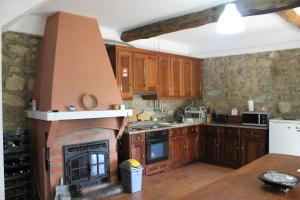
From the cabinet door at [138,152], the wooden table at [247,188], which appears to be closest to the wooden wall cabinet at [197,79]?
the cabinet door at [138,152]

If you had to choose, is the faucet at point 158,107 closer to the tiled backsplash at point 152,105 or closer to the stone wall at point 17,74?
the tiled backsplash at point 152,105

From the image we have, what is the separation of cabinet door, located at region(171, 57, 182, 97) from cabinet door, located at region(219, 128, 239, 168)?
4.29 ft

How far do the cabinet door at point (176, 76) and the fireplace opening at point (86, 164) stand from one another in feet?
7.16

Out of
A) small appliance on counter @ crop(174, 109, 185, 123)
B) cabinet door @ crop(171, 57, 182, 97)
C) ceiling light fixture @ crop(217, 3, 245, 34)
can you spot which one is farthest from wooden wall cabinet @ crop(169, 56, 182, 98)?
ceiling light fixture @ crop(217, 3, 245, 34)

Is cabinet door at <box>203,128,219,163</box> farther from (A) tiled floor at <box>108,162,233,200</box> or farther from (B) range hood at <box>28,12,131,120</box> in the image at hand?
(B) range hood at <box>28,12,131,120</box>

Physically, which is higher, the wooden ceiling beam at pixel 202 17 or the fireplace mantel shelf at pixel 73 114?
the wooden ceiling beam at pixel 202 17

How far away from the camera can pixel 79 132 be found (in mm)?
3766

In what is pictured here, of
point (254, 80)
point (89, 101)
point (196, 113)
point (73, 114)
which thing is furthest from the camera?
point (196, 113)

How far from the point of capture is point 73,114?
3.46 m

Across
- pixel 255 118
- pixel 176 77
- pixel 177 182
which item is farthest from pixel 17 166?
pixel 255 118

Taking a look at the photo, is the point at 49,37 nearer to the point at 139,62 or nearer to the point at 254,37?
the point at 139,62

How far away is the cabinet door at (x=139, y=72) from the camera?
484 centimetres

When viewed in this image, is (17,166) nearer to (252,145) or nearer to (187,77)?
(187,77)

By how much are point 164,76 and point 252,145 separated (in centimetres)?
223
